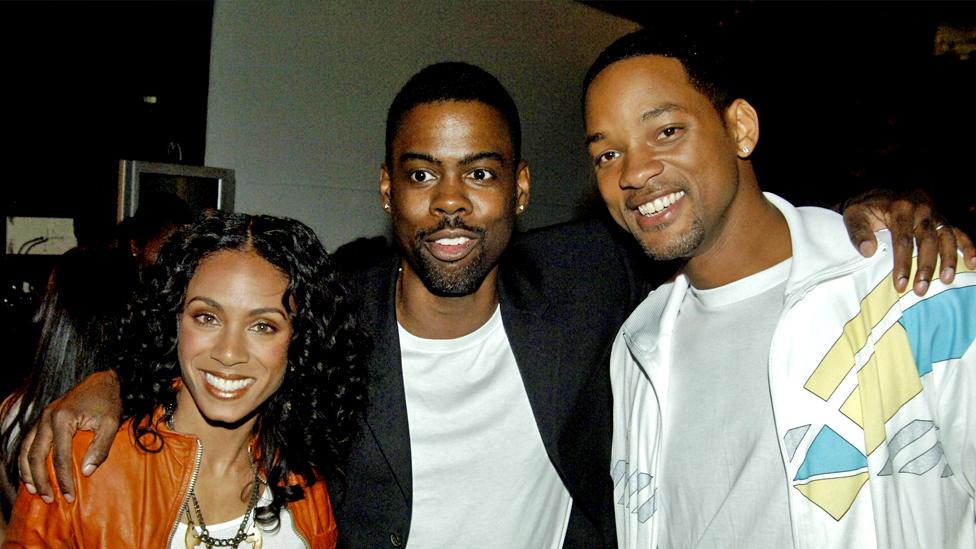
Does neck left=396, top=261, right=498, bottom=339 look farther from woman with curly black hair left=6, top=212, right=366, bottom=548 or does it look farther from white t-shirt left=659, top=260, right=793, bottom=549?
white t-shirt left=659, top=260, right=793, bottom=549

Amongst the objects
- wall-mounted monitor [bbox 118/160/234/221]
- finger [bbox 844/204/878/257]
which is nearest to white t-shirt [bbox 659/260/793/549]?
finger [bbox 844/204/878/257]

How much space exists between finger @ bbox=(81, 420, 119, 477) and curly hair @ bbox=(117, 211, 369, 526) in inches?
2.5

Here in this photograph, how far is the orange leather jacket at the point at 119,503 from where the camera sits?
1.62 metres

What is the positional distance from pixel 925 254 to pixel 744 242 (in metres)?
0.41

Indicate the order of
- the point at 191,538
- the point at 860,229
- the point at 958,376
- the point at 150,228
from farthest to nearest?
the point at 150,228, the point at 191,538, the point at 860,229, the point at 958,376

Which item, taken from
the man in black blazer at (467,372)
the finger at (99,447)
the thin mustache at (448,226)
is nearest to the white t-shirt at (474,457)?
the man in black blazer at (467,372)

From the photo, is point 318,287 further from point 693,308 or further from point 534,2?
point 534,2

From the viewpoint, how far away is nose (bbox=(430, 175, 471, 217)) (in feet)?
6.72

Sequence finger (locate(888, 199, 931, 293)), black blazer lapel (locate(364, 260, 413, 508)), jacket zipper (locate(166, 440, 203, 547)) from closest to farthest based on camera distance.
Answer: finger (locate(888, 199, 931, 293))
jacket zipper (locate(166, 440, 203, 547))
black blazer lapel (locate(364, 260, 413, 508))

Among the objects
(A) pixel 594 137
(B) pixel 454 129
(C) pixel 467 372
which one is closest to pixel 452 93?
(B) pixel 454 129

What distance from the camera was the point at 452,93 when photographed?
6.98ft

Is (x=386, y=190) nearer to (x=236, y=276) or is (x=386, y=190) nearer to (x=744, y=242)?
(x=236, y=276)

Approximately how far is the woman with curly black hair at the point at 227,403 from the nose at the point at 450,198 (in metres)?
0.34

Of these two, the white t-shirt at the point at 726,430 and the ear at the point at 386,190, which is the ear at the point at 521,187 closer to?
the ear at the point at 386,190
